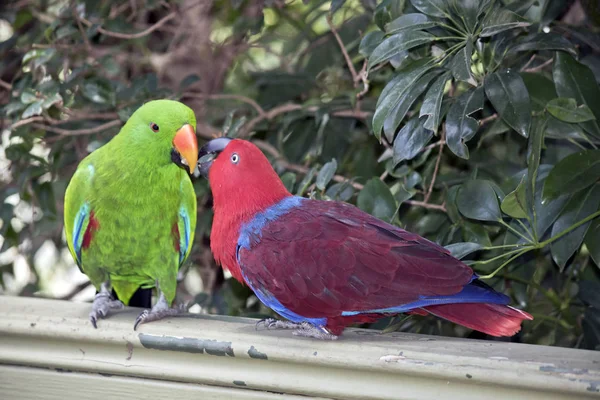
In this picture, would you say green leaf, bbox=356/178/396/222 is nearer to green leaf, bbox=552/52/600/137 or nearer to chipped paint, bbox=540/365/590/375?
green leaf, bbox=552/52/600/137

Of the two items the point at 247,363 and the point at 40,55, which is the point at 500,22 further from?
the point at 40,55

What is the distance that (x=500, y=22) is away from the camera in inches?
42.6

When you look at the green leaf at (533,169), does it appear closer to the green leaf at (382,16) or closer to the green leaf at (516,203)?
the green leaf at (516,203)

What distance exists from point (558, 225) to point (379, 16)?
0.50m

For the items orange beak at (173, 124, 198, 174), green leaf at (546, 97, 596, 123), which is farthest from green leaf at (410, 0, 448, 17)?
orange beak at (173, 124, 198, 174)

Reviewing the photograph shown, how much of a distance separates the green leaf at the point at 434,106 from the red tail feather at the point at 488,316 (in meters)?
0.29

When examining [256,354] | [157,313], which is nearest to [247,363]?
[256,354]

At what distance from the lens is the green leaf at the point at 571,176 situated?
3.45 ft

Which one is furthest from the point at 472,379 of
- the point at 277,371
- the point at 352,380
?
the point at 277,371

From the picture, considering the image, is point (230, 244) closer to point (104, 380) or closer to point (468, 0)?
point (104, 380)

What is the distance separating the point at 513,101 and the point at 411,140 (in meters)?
0.18

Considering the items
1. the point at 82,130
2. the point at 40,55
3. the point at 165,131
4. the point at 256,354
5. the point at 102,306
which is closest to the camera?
the point at 256,354

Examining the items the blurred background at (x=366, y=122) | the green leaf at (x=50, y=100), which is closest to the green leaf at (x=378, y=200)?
the blurred background at (x=366, y=122)

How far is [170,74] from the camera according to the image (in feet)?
7.79
